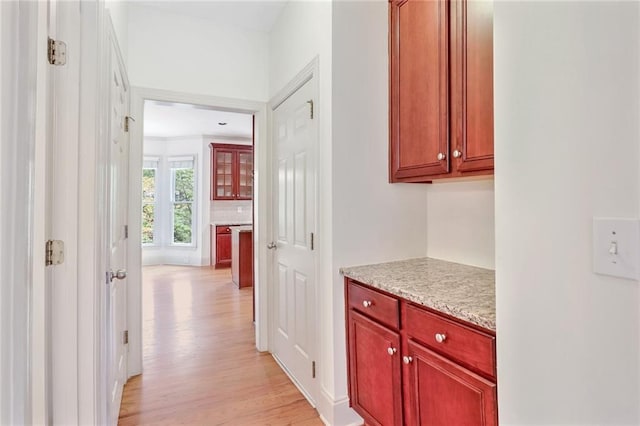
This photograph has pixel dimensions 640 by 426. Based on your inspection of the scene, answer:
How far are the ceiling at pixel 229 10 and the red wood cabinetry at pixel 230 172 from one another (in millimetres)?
4169

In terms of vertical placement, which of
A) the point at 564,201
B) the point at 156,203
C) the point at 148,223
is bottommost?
the point at 148,223

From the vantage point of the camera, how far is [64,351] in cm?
127

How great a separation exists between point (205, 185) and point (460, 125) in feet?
19.9

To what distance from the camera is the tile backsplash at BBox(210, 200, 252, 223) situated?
22.9ft

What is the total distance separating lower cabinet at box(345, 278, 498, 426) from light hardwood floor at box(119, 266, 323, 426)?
52 centimetres

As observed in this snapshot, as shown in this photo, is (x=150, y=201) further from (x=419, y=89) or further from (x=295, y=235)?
(x=419, y=89)

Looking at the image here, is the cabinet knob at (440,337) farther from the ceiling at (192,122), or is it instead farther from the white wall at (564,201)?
the ceiling at (192,122)

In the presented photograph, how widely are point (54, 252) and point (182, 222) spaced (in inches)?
238

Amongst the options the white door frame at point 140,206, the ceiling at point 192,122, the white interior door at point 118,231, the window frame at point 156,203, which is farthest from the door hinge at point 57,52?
the window frame at point 156,203

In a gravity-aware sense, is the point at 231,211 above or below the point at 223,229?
above

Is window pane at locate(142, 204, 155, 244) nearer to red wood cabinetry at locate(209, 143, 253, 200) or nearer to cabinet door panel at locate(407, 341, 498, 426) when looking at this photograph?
red wood cabinetry at locate(209, 143, 253, 200)

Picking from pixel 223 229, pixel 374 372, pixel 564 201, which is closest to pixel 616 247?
pixel 564 201

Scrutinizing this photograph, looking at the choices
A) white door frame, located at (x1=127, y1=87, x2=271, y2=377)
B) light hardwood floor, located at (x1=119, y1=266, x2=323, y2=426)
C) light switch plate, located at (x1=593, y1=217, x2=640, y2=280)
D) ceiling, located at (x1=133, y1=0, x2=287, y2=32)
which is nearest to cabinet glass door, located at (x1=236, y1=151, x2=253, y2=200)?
light hardwood floor, located at (x1=119, y1=266, x2=323, y2=426)

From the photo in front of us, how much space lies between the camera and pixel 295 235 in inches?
92.9
